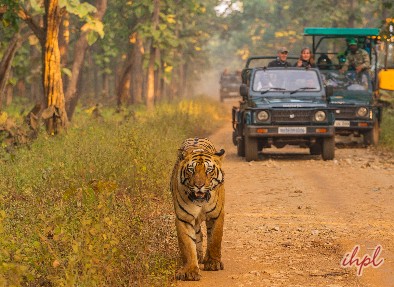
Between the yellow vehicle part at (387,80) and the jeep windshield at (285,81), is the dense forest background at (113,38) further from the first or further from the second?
the yellow vehicle part at (387,80)

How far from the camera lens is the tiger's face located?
7086mm

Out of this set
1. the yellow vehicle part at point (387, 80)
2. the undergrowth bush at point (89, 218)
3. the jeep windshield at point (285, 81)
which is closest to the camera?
the undergrowth bush at point (89, 218)

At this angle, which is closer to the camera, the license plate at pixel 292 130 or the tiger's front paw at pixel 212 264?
the tiger's front paw at pixel 212 264

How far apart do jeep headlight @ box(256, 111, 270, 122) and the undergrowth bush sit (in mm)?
3358

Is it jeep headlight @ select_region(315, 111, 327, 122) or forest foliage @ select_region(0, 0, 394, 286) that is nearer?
forest foliage @ select_region(0, 0, 394, 286)

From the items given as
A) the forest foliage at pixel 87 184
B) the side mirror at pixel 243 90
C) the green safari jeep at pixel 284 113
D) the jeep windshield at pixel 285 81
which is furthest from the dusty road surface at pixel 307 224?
the jeep windshield at pixel 285 81

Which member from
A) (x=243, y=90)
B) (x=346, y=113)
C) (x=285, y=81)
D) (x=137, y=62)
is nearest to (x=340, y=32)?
(x=346, y=113)

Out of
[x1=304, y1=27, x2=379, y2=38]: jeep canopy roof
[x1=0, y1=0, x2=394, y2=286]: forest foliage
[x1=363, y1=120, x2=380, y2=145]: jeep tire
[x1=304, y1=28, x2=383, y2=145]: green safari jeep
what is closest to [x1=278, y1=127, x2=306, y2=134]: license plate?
[x1=0, y1=0, x2=394, y2=286]: forest foliage

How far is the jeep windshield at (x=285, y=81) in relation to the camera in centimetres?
1783

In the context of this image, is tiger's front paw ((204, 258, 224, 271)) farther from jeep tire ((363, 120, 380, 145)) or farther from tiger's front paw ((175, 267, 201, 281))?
jeep tire ((363, 120, 380, 145))

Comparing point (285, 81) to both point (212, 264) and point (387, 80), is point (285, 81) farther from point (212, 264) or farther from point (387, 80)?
point (212, 264)

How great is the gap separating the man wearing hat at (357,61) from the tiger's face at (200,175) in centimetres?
1414

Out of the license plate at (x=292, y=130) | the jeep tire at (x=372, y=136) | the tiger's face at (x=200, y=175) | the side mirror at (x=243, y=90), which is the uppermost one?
the side mirror at (x=243, y=90)

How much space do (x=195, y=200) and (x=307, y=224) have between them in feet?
10.6
